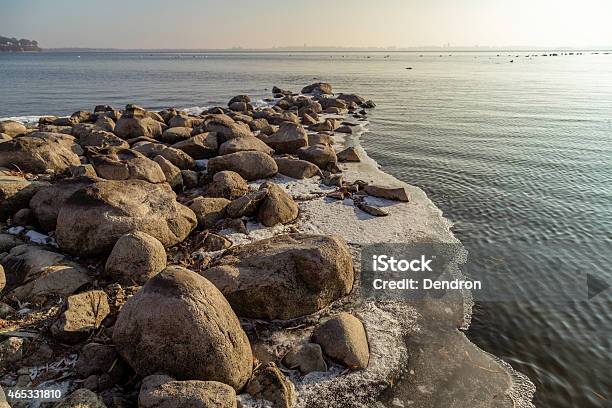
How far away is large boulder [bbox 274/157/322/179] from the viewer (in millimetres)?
13734

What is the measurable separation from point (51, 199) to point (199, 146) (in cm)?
631

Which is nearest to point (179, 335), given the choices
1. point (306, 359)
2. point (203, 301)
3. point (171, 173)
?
point (203, 301)

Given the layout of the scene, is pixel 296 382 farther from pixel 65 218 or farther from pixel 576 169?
pixel 576 169

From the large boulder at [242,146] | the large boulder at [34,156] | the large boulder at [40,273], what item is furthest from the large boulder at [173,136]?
the large boulder at [40,273]

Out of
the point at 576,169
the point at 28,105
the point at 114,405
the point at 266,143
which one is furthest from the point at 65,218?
the point at 28,105

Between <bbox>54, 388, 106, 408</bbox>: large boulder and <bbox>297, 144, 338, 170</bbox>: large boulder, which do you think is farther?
<bbox>297, 144, 338, 170</bbox>: large boulder

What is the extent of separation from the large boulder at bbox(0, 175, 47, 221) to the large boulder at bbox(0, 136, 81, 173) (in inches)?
75.4

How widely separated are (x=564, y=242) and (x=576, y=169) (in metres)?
8.20

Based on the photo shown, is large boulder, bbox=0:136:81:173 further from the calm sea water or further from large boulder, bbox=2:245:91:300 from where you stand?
the calm sea water

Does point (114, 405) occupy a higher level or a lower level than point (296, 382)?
higher

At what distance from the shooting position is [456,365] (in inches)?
244

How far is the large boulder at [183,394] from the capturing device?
438 cm

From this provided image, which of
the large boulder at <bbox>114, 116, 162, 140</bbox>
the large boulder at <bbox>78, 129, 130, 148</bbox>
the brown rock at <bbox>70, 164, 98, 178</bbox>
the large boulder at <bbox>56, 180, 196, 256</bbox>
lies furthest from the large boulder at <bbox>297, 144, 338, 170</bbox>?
the brown rock at <bbox>70, 164, 98, 178</bbox>

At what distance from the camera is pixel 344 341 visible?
5980 millimetres
